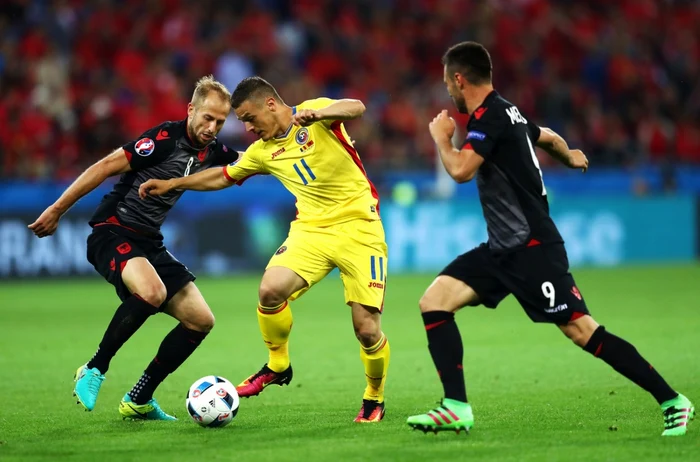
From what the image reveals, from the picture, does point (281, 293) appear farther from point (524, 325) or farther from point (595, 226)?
point (595, 226)

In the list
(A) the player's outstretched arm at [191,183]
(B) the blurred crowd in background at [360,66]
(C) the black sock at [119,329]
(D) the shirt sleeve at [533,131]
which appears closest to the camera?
(D) the shirt sleeve at [533,131]

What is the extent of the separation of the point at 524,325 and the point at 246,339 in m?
3.30

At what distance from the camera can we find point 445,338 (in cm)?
614

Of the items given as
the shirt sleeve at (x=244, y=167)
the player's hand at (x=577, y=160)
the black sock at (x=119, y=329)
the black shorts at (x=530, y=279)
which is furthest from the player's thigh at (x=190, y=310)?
the player's hand at (x=577, y=160)

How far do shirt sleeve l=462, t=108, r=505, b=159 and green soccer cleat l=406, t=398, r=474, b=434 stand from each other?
1.39 m

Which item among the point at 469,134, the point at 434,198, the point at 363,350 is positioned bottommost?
the point at 363,350

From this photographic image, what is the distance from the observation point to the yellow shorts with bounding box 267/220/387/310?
7.09m

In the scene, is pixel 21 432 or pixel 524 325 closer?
pixel 21 432

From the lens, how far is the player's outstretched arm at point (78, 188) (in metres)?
7.05

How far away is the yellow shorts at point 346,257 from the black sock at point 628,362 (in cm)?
158

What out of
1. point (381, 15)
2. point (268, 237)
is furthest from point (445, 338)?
point (381, 15)

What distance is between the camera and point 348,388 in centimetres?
841

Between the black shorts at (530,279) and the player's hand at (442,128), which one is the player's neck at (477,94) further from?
the black shorts at (530,279)

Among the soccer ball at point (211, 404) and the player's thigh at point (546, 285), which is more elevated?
the player's thigh at point (546, 285)
